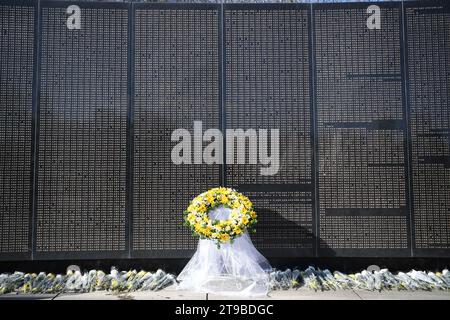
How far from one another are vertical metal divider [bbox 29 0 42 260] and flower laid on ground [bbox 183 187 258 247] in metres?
2.76

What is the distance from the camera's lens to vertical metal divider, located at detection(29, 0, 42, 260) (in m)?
Answer: 7.23

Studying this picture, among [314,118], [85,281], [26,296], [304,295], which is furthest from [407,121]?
[26,296]

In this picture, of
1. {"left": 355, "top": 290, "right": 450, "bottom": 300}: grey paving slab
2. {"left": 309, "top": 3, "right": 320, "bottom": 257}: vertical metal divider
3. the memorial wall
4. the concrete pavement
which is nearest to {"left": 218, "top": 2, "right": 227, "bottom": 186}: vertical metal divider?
the memorial wall

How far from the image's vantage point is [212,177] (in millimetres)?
7430

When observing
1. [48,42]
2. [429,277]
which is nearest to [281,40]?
[48,42]

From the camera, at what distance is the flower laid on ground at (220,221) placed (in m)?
6.34

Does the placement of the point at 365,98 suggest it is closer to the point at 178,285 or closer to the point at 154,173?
the point at 154,173

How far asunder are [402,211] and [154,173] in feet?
15.0

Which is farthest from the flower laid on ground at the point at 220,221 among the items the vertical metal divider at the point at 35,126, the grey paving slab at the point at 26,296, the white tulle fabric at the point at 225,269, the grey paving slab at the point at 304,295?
the vertical metal divider at the point at 35,126

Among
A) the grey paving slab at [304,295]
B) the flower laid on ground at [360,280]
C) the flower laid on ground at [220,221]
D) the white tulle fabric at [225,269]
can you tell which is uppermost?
the flower laid on ground at [220,221]

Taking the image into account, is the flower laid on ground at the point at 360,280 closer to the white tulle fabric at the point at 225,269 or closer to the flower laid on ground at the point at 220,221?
the white tulle fabric at the point at 225,269

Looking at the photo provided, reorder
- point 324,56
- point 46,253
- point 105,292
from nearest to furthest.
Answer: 1. point 105,292
2. point 46,253
3. point 324,56

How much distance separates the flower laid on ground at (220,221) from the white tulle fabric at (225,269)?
0.47 feet

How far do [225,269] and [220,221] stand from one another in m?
0.77
